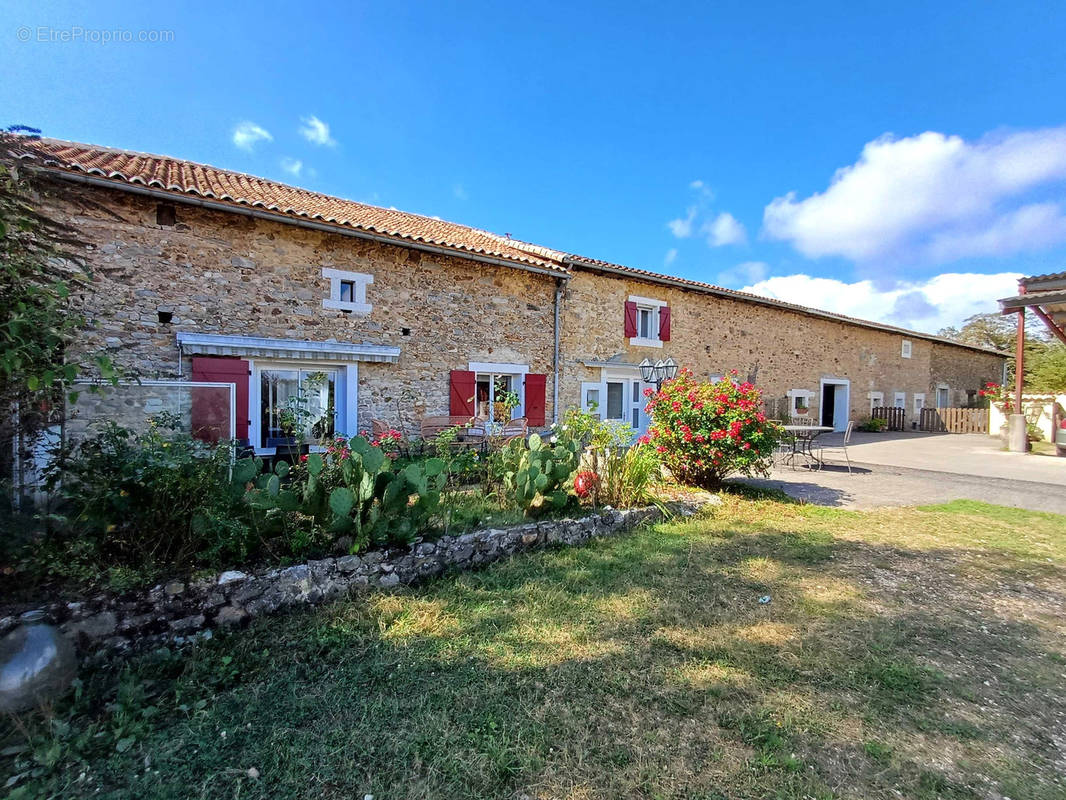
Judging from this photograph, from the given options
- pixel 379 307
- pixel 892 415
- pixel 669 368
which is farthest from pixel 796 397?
pixel 379 307

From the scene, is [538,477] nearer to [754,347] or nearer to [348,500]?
[348,500]

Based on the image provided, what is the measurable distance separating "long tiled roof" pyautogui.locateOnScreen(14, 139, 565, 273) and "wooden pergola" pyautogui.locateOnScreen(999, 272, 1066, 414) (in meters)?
10.1

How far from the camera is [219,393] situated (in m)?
5.70

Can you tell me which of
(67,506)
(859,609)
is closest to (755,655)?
(859,609)

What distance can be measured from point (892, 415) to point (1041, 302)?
9.48 metres

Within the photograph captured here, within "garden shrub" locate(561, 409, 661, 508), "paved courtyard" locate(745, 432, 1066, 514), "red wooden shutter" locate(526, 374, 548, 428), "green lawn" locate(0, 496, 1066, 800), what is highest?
"red wooden shutter" locate(526, 374, 548, 428)

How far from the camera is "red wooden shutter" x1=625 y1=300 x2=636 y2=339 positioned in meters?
11.9

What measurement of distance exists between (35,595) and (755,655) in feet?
13.2

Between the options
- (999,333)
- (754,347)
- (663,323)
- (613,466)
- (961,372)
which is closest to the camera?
(613,466)

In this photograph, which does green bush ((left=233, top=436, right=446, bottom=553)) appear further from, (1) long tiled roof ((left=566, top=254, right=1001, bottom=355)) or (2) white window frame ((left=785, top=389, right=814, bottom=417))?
(2) white window frame ((left=785, top=389, right=814, bottom=417))

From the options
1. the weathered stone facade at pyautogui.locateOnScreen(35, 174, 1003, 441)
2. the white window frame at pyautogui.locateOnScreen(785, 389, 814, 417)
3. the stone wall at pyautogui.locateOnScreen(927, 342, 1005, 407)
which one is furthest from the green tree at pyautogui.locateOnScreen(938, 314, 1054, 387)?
the weathered stone facade at pyautogui.locateOnScreen(35, 174, 1003, 441)

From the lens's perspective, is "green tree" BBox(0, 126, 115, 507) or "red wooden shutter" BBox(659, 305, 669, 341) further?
"red wooden shutter" BBox(659, 305, 669, 341)

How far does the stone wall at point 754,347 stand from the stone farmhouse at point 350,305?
6cm

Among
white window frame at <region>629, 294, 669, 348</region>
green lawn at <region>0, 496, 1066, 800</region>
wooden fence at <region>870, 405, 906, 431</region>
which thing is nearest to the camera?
green lawn at <region>0, 496, 1066, 800</region>
